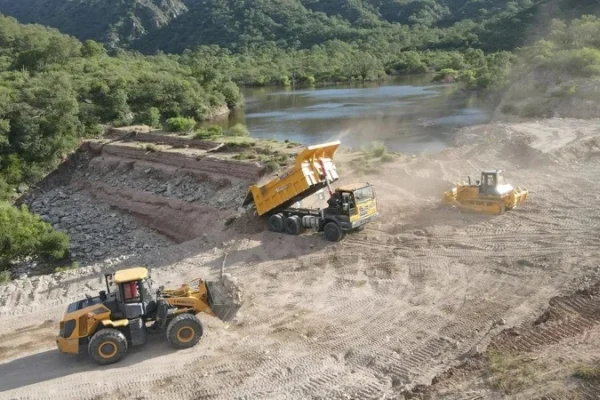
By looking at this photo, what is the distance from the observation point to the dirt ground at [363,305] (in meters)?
9.44

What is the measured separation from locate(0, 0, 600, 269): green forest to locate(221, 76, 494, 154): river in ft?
11.7

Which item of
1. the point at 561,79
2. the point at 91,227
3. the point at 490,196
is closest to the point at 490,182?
the point at 490,196

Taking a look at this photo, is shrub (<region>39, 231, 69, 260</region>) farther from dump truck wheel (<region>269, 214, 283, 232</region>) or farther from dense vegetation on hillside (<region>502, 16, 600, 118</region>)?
dense vegetation on hillside (<region>502, 16, 600, 118</region>)

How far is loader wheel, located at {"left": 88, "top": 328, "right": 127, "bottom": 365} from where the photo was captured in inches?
399

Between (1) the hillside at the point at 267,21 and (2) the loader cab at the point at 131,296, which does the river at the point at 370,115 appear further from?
(1) the hillside at the point at 267,21

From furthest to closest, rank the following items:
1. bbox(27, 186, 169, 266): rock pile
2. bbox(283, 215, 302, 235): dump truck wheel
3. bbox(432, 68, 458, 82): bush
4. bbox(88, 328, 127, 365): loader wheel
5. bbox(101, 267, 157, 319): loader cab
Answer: bbox(432, 68, 458, 82): bush
bbox(27, 186, 169, 266): rock pile
bbox(283, 215, 302, 235): dump truck wheel
bbox(101, 267, 157, 319): loader cab
bbox(88, 328, 127, 365): loader wheel

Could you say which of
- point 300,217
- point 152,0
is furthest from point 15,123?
point 152,0

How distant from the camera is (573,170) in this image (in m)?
21.0

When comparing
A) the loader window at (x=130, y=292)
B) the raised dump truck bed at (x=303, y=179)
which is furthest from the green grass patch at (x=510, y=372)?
the raised dump truck bed at (x=303, y=179)

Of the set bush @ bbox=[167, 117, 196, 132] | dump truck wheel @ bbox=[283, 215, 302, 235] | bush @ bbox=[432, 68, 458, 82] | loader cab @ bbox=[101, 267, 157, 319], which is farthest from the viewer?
bush @ bbox=[432, 68, 458, 82]

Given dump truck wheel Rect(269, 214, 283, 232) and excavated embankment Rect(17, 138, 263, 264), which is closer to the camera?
Result: dump truck wheel Rect(269, 214, 283, 232)

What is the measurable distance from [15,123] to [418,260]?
26550 mm

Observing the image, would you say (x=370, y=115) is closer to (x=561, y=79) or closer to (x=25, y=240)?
(x=561, y=79)

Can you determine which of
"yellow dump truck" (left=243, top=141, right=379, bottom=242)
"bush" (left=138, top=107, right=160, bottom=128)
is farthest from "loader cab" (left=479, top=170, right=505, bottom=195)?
"bush" (left=138, top=107, right=160, bottom=128)
